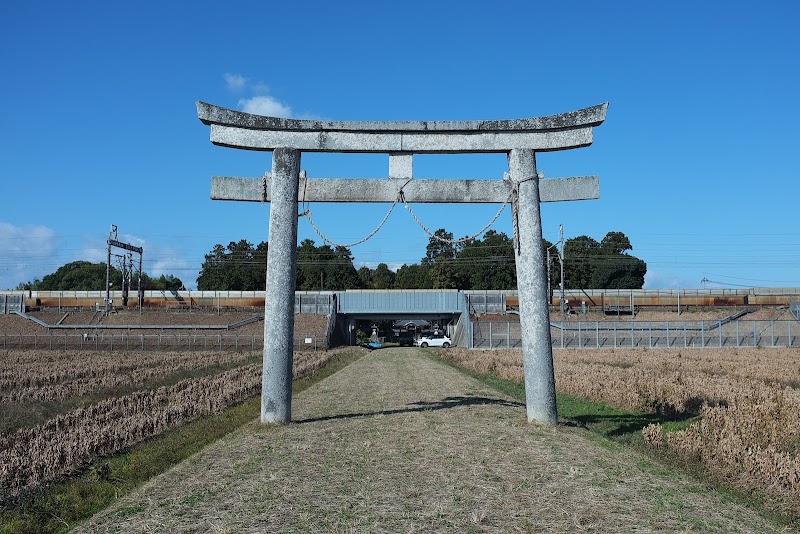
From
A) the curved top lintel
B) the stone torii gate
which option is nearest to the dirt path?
the stone torii gate

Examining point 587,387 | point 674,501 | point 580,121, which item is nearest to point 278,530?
point 674,501

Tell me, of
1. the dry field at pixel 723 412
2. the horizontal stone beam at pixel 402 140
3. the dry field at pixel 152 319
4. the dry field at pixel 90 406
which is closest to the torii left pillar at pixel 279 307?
the horizontal stone beam at pixel 402 140

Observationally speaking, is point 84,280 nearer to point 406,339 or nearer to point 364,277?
point 364,277

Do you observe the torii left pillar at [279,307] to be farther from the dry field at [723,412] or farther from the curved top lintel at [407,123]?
the dry field at [723,412]

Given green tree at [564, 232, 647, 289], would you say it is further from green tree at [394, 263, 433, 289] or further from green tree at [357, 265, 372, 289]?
green tree at [357, 265, 372, 289]

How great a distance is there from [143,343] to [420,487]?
1918 inches

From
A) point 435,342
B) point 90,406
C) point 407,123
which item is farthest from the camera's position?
point 435,342

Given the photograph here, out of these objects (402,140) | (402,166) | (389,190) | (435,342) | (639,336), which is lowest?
(435,342)

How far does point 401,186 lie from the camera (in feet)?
41.4

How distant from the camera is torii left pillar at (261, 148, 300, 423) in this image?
11.9 meters

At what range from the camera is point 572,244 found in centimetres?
11725

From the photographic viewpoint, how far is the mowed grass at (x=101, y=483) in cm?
684

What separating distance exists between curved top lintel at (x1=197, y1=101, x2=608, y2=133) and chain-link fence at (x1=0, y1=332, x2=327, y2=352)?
1476 inches

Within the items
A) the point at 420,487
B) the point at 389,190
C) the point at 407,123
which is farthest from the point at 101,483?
the point at 407,123
